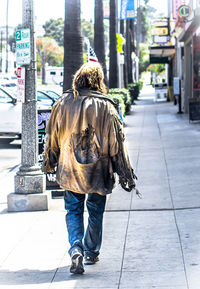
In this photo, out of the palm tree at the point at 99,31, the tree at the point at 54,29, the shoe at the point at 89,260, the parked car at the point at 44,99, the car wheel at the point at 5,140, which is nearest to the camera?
the shoe at the point at 89,260

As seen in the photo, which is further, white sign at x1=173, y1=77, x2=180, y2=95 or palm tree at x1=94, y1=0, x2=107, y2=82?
white sign at x1=173, y1=77, x2=180, y2=95

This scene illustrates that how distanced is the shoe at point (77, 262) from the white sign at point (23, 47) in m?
3.81

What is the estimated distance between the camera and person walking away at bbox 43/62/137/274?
18.4 feet

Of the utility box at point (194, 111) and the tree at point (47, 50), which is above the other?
the tree at point (47, 50)

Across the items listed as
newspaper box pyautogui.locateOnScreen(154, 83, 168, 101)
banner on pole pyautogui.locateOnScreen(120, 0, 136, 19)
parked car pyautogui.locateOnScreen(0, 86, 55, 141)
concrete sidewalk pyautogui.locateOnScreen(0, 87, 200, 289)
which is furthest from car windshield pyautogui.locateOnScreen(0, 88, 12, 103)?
newspaper box pyautogui.locateOnScreen(154, 83, 168, 101)

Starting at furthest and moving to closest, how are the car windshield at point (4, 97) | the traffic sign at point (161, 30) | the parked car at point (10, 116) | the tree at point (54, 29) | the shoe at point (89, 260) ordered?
the tree at point (54, 29), the traffic sign at point (161, 30), the car windshield at point (4, 97), the parked car at point (10, 116), the shoe at point (89, 260)

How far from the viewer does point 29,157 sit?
866 centimetres

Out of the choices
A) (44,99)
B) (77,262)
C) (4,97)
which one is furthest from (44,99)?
(77,262)

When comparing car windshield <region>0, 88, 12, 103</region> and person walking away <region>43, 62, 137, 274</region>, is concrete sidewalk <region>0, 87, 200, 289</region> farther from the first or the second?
car windshield <region>0, 88, 12, 103</region>

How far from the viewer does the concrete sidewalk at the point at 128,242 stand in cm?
550

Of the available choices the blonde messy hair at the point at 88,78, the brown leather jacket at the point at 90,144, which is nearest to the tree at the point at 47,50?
the blonde messy hair at the point at 88,78

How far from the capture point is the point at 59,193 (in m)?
9.42

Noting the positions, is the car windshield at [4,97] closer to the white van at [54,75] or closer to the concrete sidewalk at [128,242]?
the concrete sidewalk at [128,242]

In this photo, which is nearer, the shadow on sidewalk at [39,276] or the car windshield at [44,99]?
the shadow on sidewalk at [39,276]
